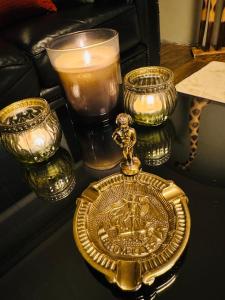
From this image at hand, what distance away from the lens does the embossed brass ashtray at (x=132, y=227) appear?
1.11ft

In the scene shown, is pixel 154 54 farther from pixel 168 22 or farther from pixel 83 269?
pixel 83 269

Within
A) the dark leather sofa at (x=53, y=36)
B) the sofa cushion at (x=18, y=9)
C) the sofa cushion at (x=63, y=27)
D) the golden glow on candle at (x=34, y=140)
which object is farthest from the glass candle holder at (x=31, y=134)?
the sofa cushion at (x=18, y=9)

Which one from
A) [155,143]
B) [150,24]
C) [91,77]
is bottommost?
[150,24]

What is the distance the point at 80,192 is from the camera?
0.48 meters

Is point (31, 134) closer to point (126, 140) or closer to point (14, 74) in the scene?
point (126, 140)

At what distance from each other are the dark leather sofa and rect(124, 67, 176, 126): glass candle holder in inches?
16.4

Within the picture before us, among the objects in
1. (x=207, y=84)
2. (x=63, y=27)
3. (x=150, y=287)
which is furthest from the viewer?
(x=63, y=27)

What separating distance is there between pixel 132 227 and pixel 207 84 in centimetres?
61

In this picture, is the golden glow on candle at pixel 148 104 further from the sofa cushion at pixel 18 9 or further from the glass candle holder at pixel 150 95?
the sofa cushion at pixel 18 9

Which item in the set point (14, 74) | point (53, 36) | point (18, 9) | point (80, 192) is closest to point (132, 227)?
point (80, 192)

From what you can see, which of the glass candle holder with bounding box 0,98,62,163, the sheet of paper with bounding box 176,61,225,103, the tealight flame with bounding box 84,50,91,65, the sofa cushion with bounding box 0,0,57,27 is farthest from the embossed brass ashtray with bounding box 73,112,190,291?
the sofa cushion with bounding box 0,0,57,27

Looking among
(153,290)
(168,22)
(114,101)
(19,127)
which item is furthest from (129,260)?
(168,22)

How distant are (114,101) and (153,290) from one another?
45 cm

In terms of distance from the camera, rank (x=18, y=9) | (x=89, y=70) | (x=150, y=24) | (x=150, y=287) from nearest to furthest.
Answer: (x=150, y=287), (x=89, y=70), (x=18, y=9), (x=150, y=24)
